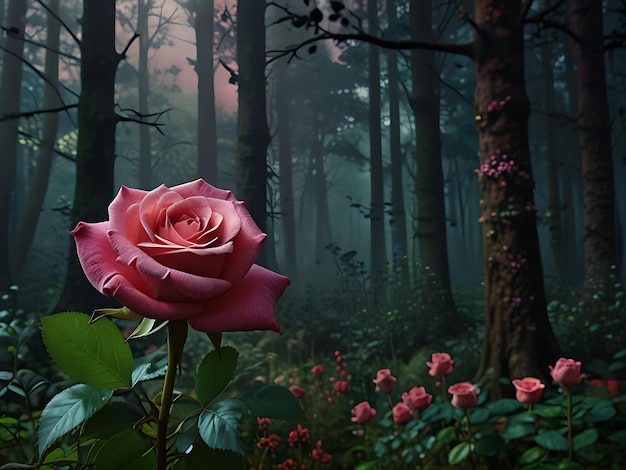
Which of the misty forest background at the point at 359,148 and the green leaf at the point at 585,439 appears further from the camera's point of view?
the misty forest background at the point at 359,148

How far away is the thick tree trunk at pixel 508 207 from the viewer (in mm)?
2119

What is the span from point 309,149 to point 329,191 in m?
0.26

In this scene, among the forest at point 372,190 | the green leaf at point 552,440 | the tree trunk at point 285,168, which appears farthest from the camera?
the tree trunk at point 285,168

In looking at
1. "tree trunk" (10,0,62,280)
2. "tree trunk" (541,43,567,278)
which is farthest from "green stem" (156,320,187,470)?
"tree trunk" (10,0,62,280)

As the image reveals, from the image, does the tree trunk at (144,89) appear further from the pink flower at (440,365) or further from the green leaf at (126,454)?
the green leaf at (126,454)

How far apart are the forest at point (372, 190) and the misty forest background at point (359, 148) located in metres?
0.01

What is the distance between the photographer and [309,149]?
2.71m

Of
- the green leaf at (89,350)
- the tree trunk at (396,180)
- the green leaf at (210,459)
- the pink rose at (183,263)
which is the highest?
the tree trunk at (396,180)

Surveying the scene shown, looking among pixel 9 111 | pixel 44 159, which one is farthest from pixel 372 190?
pixel 9 111

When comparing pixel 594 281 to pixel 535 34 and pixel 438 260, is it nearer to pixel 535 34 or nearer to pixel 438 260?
pixel 438 260

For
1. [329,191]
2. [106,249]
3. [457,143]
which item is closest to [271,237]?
[329,191]

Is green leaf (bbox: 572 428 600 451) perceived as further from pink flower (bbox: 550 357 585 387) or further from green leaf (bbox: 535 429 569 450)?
pink flower (bbox: 550 357 585 387)

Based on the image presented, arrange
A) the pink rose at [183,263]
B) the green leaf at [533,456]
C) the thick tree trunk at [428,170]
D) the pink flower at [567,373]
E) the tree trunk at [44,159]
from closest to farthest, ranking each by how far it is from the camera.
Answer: the pink rose at [183,263] → the pink flower at [567,373] → the green leaf at [533,456] → the thick tree trunk at [428,170] → the tree trunk at [44,159]

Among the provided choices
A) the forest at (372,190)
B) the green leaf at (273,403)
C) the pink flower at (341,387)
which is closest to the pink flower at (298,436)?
the forest at (372,190)
